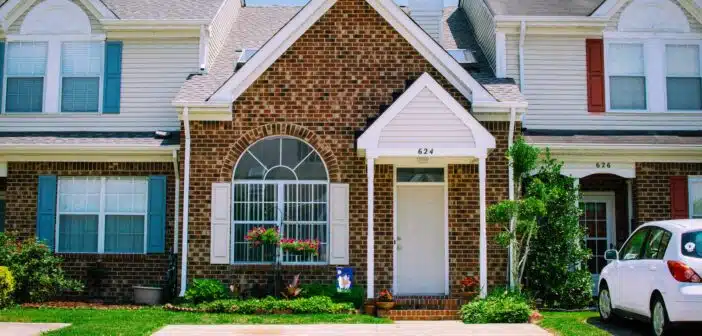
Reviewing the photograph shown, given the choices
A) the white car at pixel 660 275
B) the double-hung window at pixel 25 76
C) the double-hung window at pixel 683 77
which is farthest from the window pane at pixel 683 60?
the double-hung window at pixel 25 76

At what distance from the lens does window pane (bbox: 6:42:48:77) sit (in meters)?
18.0

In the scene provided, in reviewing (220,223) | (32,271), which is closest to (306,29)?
(220,223)

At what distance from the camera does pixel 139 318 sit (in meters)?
13.3

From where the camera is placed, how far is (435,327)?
1283 cm

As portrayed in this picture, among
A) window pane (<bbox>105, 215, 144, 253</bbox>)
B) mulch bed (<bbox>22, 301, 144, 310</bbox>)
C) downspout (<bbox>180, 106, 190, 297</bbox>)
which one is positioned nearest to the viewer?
mulch bed (<bbox>22, 301, 144, 310</bbox>)

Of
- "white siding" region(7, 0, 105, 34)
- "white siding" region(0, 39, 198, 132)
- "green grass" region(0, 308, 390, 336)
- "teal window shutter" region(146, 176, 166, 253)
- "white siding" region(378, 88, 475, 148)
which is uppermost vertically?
"white siding" region(7, 0, 105, 34)

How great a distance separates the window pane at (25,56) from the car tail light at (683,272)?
13929 mm

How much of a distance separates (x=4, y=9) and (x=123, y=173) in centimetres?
477

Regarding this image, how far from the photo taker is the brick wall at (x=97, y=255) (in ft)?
54.7

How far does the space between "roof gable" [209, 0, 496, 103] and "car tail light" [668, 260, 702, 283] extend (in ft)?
20.7

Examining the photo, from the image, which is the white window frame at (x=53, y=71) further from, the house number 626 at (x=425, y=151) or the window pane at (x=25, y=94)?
the house number 626 at (x=425, y=151)

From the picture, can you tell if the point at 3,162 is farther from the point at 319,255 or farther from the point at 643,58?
the point at 643,58

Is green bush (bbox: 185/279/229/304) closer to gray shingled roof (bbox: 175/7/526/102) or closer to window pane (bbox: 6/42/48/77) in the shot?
gray shingled roof (bbox: 175/7/526/102)

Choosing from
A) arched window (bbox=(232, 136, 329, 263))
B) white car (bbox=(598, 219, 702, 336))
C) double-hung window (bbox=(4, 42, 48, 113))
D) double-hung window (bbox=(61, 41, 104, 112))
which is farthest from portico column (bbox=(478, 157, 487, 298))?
double-hung window (bbox=(4, 42, 48, 113))
